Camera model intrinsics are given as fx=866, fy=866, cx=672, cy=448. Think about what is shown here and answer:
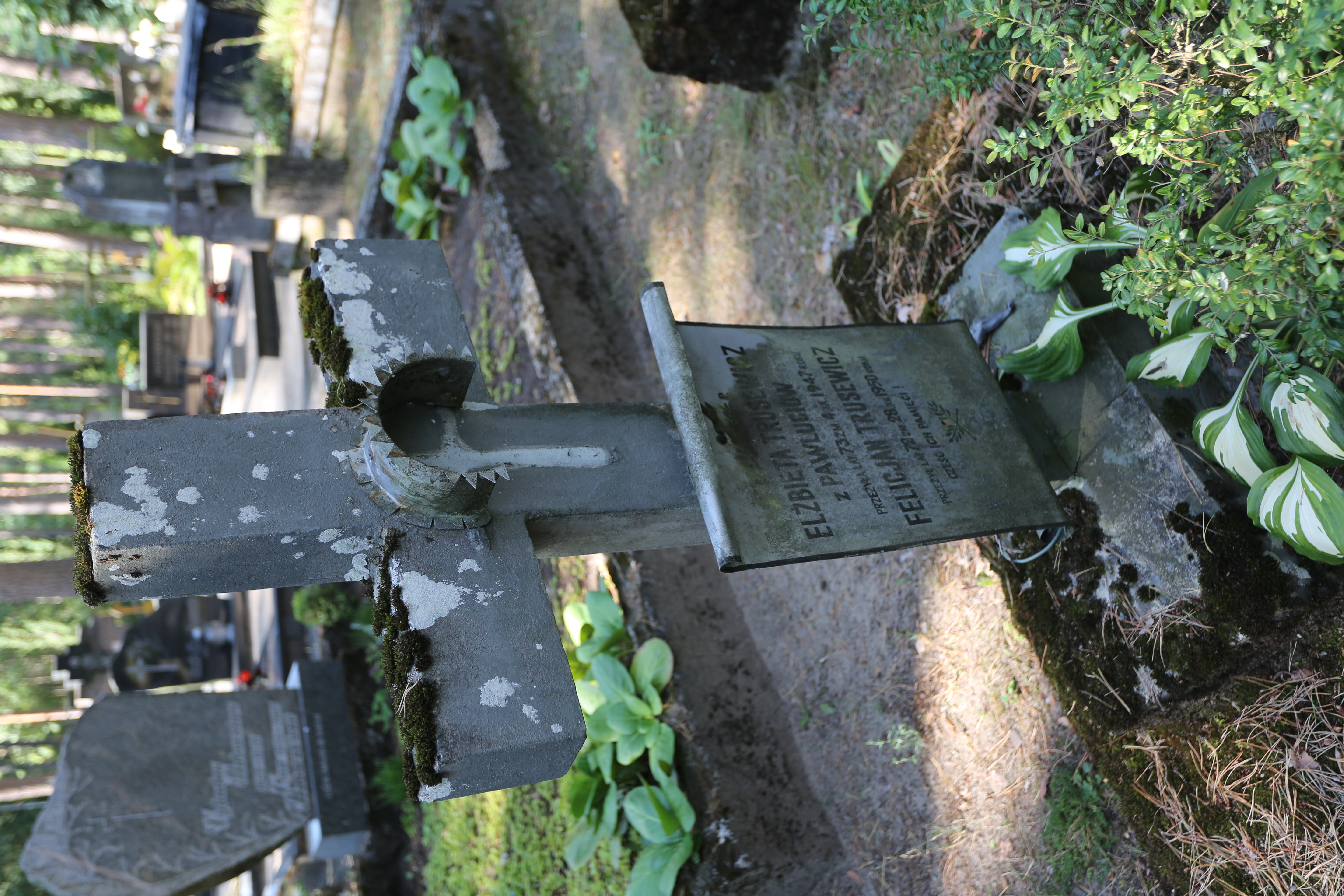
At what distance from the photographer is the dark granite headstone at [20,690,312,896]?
6.15 meters

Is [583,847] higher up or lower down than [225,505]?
lower down

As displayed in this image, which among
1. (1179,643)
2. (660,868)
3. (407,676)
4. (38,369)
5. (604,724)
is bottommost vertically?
(38,369)

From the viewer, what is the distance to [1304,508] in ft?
6.84

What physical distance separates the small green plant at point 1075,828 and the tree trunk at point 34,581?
40.8 ft

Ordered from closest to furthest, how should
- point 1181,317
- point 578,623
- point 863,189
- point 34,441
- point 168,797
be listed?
point 1181,317 → point 863,189 → point 578,623 → point 168,797 → point 34,441

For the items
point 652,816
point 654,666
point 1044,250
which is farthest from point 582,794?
point 1044,250

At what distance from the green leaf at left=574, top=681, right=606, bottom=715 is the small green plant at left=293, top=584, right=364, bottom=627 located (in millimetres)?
3870

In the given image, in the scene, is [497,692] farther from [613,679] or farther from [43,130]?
[43,130]

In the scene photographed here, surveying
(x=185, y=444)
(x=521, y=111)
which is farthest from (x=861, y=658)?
(x=521, y=111)

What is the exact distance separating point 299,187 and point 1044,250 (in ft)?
25.5

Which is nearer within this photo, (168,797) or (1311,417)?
(1311,417)

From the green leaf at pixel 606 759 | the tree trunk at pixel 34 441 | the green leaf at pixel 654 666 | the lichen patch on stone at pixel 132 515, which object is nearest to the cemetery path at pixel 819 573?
the green leaf at pixel 654 666

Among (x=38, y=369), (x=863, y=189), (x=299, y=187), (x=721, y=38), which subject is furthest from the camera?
(x=38, y=369)

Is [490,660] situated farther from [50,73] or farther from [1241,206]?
[50,73]
